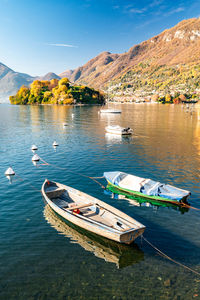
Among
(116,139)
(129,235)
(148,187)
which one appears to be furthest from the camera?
(116,139)

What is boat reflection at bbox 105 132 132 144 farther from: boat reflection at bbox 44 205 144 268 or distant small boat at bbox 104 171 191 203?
boat reflection at bbox 44 205 144 268

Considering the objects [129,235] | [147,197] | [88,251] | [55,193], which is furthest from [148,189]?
[55,193]

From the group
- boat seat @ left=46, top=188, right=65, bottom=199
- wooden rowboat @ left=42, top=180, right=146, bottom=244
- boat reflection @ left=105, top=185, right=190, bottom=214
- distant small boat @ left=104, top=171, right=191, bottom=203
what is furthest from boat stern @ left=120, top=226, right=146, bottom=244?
boat seat @ left=46, top=188, right=65, bottom=199

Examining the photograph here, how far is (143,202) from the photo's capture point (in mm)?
25000

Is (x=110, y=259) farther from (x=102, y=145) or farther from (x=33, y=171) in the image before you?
(x=102, y=145)

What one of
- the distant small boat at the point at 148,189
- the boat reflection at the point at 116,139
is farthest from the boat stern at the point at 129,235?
the boat reflection at the point at 116,139

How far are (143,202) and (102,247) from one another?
10.0m

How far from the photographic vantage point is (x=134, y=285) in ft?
43.4

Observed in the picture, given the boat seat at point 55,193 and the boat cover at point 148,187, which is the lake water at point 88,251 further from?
the boat cover at point 148,187

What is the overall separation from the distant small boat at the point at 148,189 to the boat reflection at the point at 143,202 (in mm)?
481

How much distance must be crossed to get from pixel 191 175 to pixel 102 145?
27.5 meters

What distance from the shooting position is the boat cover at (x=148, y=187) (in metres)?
24.1

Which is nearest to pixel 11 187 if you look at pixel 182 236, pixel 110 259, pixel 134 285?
pixel 110 259

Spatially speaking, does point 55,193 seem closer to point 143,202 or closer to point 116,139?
point 143,202
